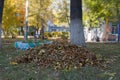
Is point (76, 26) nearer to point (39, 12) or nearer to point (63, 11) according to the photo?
point (63, 11)

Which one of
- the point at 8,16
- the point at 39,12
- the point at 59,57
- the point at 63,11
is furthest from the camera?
the point at 39,12

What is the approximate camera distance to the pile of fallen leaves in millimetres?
9586

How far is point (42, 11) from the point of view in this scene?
47.8 m

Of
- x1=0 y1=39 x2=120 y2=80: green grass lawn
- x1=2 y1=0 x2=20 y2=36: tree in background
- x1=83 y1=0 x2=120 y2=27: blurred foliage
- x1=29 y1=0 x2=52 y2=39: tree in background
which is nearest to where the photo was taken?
x1=0 y1=39 x2=120 y2=80: green grass lawn

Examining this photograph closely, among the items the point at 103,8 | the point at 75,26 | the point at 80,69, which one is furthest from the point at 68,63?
the point at 103,8

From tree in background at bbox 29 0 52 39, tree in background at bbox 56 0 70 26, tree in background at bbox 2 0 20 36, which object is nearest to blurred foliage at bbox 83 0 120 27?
tree in background at bbox 56 0 70 26

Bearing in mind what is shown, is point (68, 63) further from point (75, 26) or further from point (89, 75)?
point (75, 26)

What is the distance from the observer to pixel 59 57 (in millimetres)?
9859

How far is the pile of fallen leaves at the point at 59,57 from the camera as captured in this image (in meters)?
9.59

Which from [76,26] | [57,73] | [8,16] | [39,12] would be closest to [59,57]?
[57,73]

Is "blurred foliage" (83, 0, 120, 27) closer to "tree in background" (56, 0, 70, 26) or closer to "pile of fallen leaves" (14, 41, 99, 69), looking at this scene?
"tree in background" (56, 0, 70, 26)

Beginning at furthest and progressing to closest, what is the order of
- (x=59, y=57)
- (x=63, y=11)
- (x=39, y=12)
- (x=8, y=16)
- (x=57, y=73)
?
(x=39, y=12) → (x=63, y=11) → (x=8, y=16) → (x=59, y=57) → (x=57, y=73)

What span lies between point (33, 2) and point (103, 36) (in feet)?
37.5

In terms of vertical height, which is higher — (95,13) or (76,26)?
(95,13)
